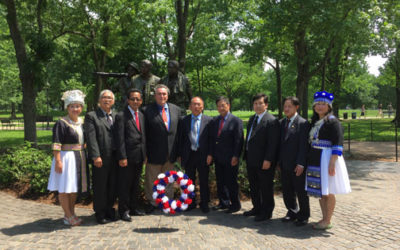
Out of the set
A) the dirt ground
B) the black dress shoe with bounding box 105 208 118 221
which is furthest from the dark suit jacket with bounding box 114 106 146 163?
the dirt ground

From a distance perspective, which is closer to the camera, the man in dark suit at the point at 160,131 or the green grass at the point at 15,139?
the man in dark suit at the point at 160,131

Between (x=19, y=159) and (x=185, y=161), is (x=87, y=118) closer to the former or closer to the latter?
(x=185, y=161)

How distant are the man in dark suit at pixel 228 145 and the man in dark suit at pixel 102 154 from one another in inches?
69.7

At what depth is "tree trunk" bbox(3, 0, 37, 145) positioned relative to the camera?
8984 millimetres

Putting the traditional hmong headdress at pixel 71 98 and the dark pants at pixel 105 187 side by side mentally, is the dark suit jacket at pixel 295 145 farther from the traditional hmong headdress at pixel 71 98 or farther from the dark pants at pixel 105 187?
the traditional hmong headdress at pixel 71 98

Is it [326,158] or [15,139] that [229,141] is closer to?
[326,158]

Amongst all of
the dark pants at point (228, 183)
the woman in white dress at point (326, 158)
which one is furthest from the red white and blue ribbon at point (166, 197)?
the woman in white dress at point (326, 158)

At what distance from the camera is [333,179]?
14.6 feet

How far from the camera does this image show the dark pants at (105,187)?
4863 millimetres

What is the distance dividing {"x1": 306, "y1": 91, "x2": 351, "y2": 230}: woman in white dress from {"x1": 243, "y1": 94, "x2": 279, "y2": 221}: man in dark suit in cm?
59

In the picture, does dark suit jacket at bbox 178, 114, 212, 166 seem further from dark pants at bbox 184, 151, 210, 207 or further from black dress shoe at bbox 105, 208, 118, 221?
black dress shoe at bbox 105, 208, 118, 221

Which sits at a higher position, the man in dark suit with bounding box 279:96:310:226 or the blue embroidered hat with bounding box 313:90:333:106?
the blue embroidered hat with bounding box 313:90:333:106

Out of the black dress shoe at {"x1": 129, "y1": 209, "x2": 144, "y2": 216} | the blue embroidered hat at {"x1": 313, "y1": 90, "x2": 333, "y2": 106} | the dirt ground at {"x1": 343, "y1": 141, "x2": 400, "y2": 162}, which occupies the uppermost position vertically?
the blue embroidered hat at {"x1": 313, "y1": 90, "x2": 333, "y2": 106}

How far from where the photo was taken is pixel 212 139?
546 centimetres
